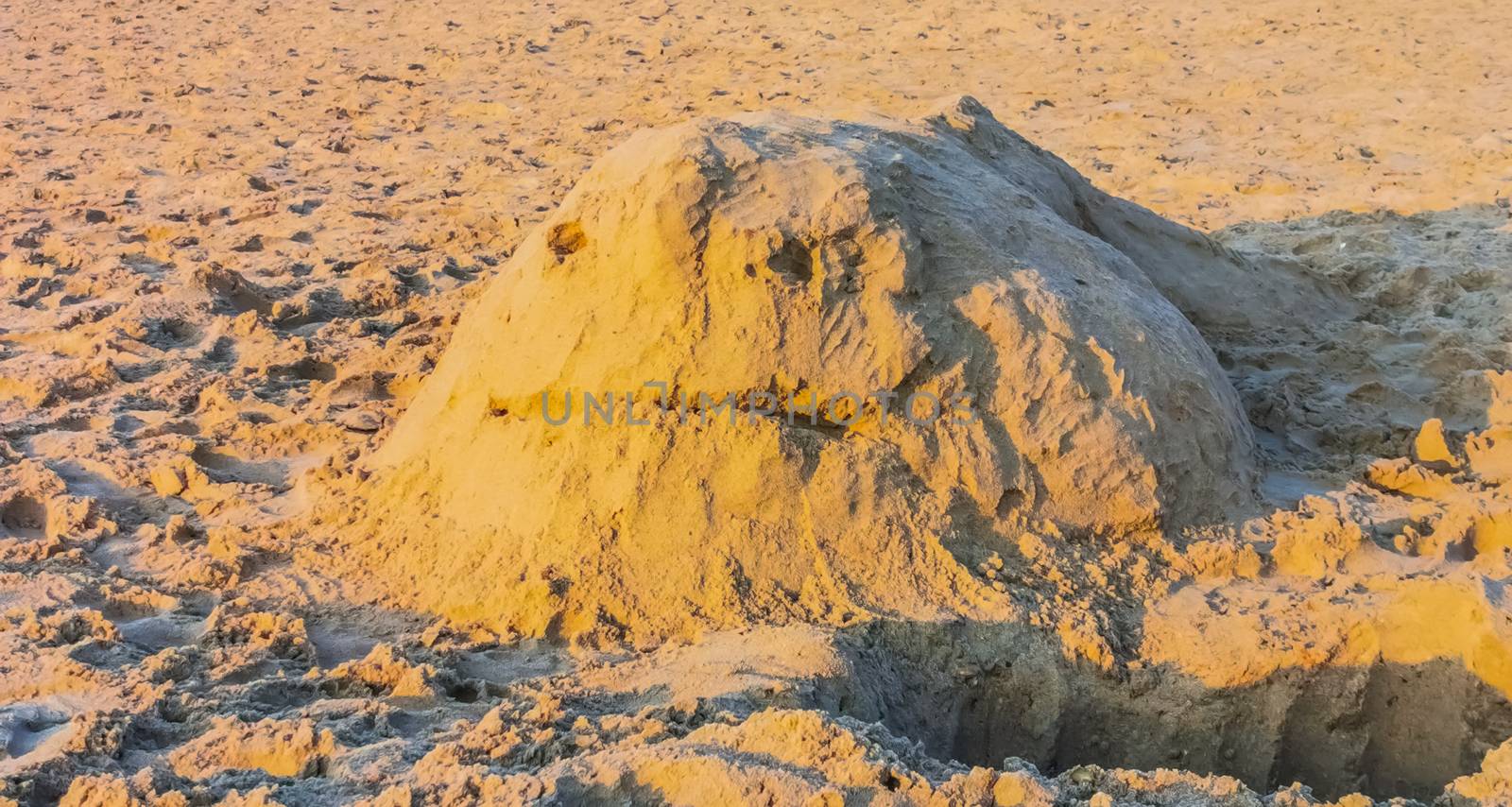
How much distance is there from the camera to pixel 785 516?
2.84 meters

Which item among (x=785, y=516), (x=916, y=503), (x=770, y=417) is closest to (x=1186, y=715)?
(x=916, y=503)

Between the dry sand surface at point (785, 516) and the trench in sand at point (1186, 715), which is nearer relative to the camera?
the dry sand surface at point (785, 516)

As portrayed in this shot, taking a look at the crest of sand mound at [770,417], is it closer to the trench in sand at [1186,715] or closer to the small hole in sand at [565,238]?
the small hole in sand at [565,238]

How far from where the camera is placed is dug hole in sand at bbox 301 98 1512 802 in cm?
266

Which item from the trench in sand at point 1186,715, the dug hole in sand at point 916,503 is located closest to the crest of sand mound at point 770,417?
the dug hole in sand at point 916,503

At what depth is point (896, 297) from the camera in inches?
118

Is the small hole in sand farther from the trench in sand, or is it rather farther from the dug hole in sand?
the trench in sand

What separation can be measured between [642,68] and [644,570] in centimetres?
639

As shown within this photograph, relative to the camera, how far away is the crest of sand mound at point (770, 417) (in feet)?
9.18

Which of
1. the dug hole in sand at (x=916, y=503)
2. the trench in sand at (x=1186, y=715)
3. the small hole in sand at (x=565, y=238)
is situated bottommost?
the trench in sand at (x=1186, y=715)

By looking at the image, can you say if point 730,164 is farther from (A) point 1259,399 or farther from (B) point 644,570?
(A) point 1259,399

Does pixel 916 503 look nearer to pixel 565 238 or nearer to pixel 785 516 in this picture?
pixel 785 516

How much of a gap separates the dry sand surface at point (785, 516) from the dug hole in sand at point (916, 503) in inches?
0.4

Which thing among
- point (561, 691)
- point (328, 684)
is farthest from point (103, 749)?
point (561, 691)
